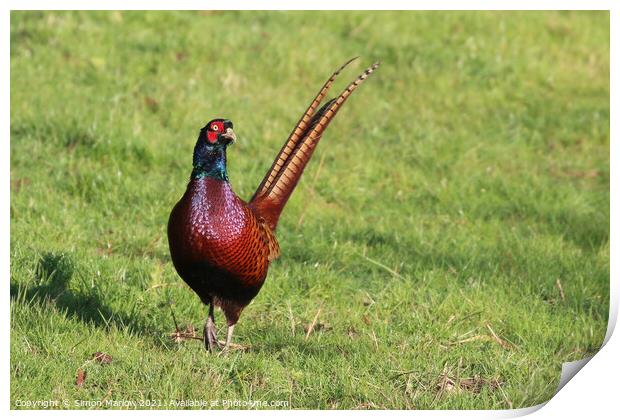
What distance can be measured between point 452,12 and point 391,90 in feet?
4.81

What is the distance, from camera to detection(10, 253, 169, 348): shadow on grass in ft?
17.8

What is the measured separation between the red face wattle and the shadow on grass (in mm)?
1074

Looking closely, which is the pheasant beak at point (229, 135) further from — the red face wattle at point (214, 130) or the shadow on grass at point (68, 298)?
the shadow on grass at point (68, 298)

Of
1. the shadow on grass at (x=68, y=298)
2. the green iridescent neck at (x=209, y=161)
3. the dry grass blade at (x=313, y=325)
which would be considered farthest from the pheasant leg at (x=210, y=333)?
the green iridescent neck at (x=209, y=161)

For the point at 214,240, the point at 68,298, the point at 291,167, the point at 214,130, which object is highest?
the point at 214,130

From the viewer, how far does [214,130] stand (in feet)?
16.0

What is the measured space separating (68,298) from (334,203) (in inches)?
94.4

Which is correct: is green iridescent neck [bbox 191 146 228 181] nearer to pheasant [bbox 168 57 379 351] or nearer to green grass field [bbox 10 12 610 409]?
pheasant [bbox 168 57 379 351]

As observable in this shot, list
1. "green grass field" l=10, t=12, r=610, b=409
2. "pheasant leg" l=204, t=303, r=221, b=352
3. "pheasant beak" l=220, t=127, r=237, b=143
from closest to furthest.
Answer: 1. "pheasant beak" l=220, t=127, r=237, b=143
2. "green grass field" l=10, t=12, r=610, b=409
3. "pheasant leg" l=204, t=303, r=221, b=352

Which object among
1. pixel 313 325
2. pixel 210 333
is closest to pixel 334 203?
pixel 313 325

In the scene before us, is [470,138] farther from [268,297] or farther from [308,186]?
[268,297]

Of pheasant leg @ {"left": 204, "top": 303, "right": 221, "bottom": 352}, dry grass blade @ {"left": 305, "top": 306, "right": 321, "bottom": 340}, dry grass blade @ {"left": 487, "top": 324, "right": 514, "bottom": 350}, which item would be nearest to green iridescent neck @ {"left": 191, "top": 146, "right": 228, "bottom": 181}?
pheasant leg @ {"left": 204, "top": 303, "right": 221, "bottom": 352}

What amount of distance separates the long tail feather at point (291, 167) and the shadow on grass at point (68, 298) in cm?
85

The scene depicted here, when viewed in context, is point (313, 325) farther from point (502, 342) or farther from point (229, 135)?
point (229, 135)
